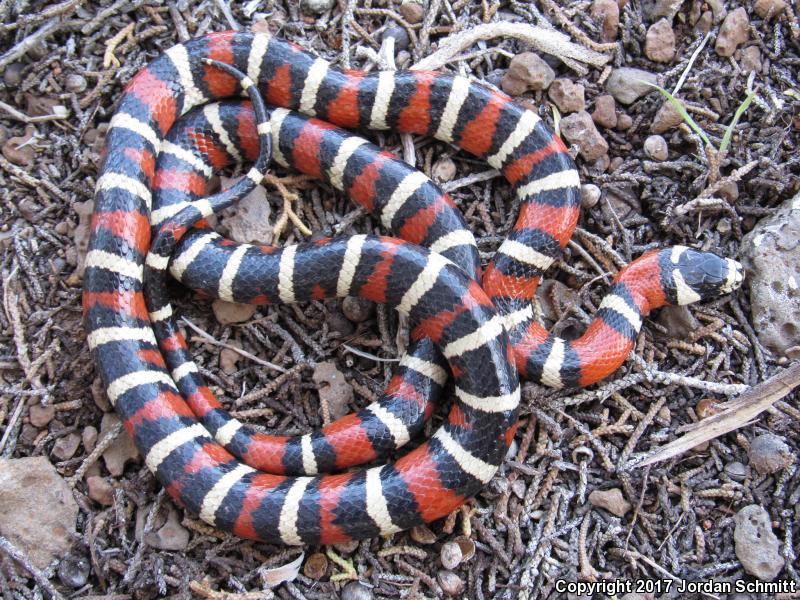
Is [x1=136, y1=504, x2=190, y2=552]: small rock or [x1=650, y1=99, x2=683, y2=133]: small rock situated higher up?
[x1=650, y1=99, x2=683, y2=133]: small rock

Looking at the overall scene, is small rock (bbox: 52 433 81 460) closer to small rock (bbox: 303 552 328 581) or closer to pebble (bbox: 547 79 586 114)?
small rock (bbox: 303 552 328 581)

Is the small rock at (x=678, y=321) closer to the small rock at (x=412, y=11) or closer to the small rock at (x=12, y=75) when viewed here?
the small rock at (x=412, y=11)

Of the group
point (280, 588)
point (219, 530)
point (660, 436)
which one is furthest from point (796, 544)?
point (219, 530)

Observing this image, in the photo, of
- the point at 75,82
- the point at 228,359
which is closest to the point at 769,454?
the point at 228,359

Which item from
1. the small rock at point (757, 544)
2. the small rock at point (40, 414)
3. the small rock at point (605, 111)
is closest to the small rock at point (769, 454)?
the small rock at point (757, 544)

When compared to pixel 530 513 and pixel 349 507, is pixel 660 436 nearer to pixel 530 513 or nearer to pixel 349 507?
pixel 530 513

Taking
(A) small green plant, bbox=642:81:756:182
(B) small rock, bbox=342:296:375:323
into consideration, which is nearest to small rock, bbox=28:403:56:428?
(B) small rock, bbox=342:296:375:323

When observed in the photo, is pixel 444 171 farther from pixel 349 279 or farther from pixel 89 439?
pixel 89 439
